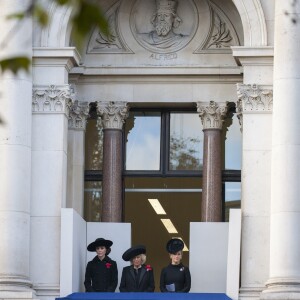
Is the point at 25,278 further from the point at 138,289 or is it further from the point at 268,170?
the point at 268,170

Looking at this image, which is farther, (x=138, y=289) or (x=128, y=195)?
(x=128, y=195)

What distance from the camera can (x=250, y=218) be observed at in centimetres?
2430

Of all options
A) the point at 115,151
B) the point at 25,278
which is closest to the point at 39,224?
the point at 25,278

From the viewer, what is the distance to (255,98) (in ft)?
81.7

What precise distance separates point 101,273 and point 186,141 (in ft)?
16.2

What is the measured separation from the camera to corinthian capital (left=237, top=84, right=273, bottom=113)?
81.5 feet

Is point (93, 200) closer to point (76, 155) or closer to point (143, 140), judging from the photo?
point (76, 155)

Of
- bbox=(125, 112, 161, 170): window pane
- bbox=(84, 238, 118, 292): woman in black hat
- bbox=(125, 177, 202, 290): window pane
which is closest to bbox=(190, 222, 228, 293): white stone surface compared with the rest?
bbox=(84, 238, 118, 292): woman in black hat

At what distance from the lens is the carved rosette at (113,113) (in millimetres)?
27281

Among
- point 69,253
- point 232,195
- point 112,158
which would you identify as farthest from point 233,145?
point 69,253

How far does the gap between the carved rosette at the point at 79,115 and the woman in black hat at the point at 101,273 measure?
3802 millimetres

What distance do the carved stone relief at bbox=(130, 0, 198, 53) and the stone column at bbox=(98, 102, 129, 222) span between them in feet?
5.38

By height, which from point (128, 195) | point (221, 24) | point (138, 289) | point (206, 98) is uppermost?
point (221, 24)

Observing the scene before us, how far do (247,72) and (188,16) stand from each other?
10.3 ft
